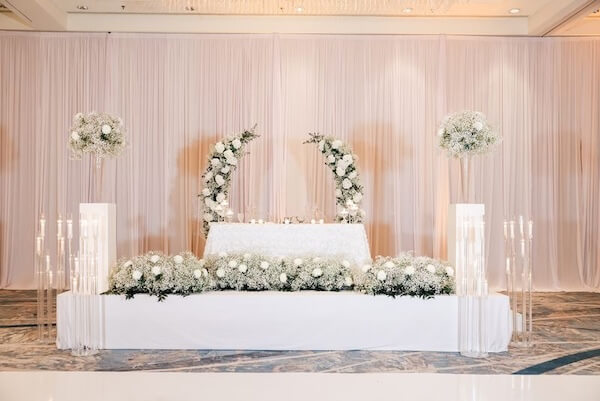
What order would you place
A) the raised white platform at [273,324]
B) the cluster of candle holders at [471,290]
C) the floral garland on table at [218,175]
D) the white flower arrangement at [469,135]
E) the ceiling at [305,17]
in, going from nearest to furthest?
1. the cluster of candle holders at [471,290]
2. the raised white platform at [273,324]
3. the white flower arrangement at [469,135]
4. the floral garland on table at [218,175]
5. the ceiling at [305,17]

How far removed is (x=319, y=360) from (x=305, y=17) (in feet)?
20.0

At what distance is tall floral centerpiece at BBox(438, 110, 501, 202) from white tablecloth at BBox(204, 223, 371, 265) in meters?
1.33

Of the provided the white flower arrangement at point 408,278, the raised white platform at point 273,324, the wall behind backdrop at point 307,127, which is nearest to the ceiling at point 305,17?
the wall behind backdrop at point 307,127

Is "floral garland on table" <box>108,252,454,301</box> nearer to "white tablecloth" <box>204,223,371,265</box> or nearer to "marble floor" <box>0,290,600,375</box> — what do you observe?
"white tablecloth" <box>204,223,371,265</box>

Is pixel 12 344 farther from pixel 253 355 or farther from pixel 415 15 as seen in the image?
pixel 415 15

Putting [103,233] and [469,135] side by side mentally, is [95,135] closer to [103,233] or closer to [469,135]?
[103,233]

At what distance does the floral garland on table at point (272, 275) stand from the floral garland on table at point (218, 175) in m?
1.08

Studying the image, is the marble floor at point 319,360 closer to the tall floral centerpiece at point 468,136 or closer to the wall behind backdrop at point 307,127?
the tall floral centerpiece at point 468,136

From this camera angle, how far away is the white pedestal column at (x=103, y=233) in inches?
227

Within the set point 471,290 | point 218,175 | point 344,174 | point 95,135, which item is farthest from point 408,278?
point 95,135

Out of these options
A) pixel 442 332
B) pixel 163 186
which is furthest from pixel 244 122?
pixel 442 332

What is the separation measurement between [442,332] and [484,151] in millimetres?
1802

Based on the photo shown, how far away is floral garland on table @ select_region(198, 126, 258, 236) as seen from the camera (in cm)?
715

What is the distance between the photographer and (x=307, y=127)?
9406mm
